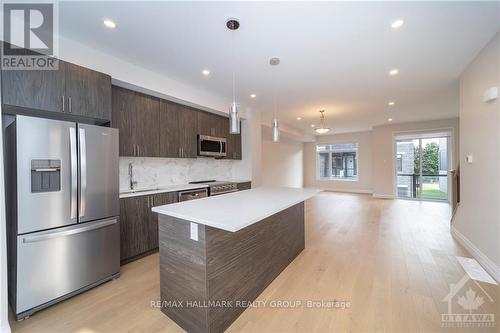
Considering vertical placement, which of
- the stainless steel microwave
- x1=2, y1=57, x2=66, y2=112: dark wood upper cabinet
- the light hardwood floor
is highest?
x1=2, y1=57, x2=66, y2=112: dark wood upper cabinet

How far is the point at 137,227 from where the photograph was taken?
279 centimetres

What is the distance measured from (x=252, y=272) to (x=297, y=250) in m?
1.17

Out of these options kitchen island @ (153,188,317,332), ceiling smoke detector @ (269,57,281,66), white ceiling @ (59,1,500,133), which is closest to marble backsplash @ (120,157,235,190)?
white ceiling @ (59,1,500,133)

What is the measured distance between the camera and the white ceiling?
1.88 meters

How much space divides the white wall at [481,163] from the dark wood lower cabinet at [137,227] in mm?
Answer: 4206

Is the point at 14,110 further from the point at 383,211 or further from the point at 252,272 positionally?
the point at 383,211

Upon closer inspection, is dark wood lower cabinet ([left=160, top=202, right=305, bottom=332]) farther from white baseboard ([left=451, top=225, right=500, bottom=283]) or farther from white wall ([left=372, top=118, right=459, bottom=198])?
white wall ([left=372, top=118, right=459, bottom=198])

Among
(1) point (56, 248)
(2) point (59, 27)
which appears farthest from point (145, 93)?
(1) point (56, 248)

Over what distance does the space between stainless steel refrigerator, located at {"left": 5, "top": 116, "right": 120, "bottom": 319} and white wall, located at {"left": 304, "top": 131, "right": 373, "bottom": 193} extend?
9.17m

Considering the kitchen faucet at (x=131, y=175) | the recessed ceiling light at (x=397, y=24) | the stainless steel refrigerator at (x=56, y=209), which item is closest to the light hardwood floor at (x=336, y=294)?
the stainless steel refrigerator at (x=56, y=209)

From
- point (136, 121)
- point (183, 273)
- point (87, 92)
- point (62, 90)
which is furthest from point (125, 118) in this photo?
point (183, 273)

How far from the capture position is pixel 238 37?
89.5 inches

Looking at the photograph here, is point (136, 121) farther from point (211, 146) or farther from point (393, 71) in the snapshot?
point (393, 71)

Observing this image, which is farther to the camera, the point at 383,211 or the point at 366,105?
the point at 383,211
